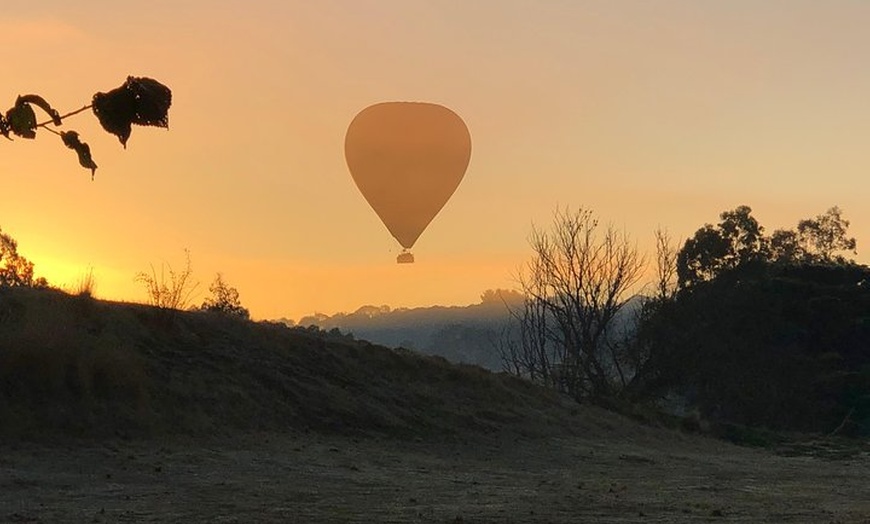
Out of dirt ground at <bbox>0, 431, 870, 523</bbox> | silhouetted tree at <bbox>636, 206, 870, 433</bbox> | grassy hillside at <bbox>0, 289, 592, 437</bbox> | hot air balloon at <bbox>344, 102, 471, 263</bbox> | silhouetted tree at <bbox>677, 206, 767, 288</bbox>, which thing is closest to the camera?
dirt ground at <bbox>0, 431, 870, 523</bbox>

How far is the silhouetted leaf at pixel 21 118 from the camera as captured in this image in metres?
2.54

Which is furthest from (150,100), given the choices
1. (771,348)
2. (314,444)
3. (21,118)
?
(771,348)

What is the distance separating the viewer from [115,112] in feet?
8.31

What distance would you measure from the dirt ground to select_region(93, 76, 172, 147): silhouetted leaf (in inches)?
404

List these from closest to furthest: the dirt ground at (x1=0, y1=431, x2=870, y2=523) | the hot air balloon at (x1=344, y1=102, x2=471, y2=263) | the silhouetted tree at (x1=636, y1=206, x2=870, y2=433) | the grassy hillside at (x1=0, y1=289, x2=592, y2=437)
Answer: the dirt ground at (x1=0, y1=431, x2=870, y2=523)
the grassy hillside at (x1=0, y1=289, x2=592, y2=437)
the hot air balloon at (x1=344, y1=102, x2=471, y2=263)
the silhouetted tree at (x1=636, y1=206, x2=870, y2=433)

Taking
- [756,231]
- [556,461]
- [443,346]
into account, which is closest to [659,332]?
[756,231]

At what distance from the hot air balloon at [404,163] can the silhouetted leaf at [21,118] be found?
2905 cm

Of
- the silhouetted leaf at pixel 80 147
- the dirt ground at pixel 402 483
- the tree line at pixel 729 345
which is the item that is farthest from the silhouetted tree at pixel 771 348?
the silhouetted leaf at pixel 80 147

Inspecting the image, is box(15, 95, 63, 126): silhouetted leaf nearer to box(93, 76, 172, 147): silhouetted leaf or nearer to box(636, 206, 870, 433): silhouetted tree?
box(93, 76, 172, 147): silhouetted leaf

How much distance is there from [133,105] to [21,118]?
0.86 ft

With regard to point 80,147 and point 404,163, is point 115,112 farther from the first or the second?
point 404,163

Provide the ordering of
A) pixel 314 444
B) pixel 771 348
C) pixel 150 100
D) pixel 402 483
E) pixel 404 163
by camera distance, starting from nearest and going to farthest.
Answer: pixel 150 100 → pixel 402 483 → pixel 314 444 → pixel 404 163 → pixel 771 348

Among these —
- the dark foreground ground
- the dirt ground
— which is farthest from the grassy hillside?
the dirt ground

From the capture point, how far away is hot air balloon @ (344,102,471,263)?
106 feet
